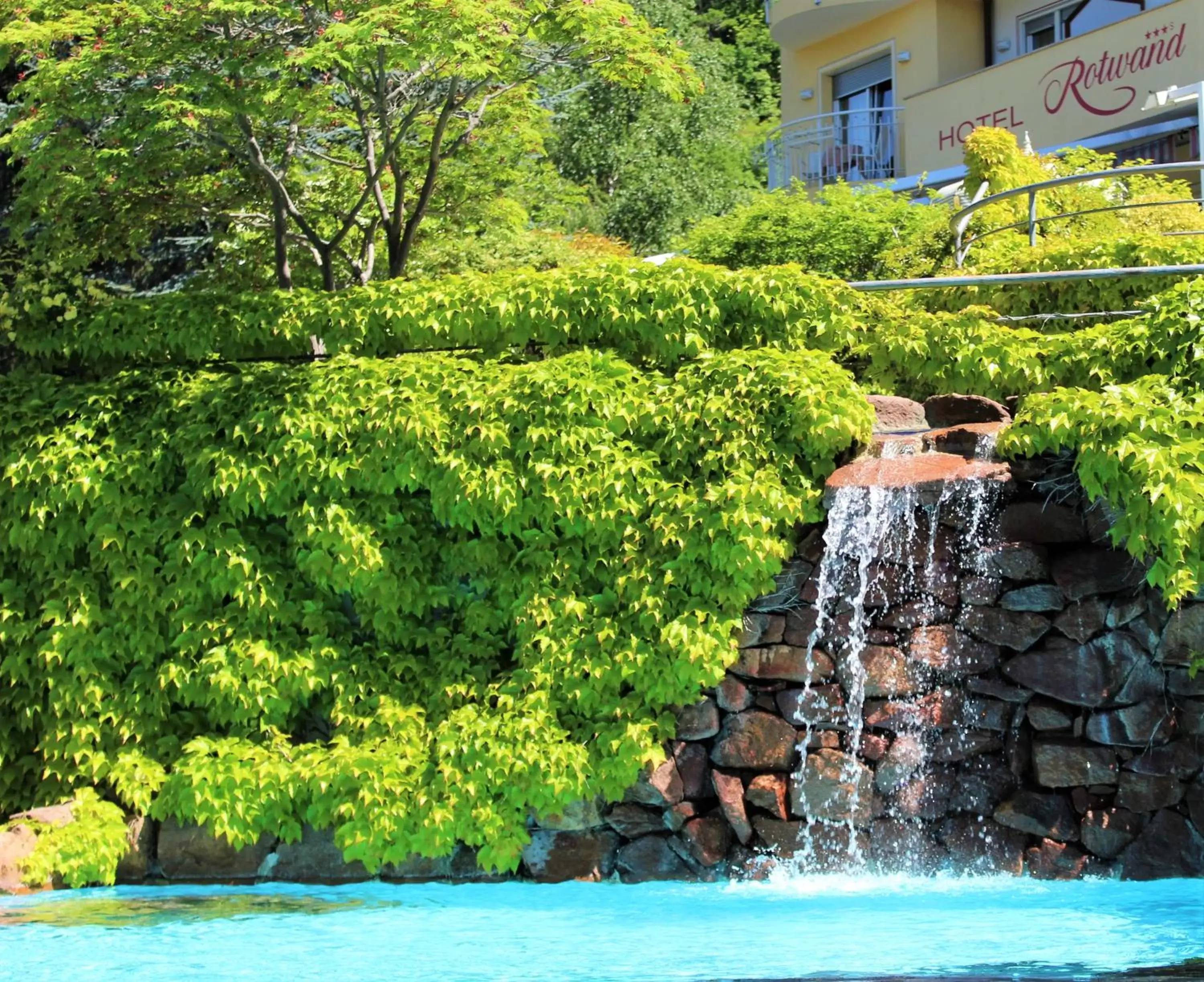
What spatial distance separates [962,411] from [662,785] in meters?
3.36

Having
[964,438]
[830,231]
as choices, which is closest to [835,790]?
[964,438]

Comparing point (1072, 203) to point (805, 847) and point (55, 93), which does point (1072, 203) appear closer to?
point (805, 847)

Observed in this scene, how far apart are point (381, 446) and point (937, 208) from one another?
823 cm

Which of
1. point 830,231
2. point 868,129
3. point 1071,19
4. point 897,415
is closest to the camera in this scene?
point 897,415

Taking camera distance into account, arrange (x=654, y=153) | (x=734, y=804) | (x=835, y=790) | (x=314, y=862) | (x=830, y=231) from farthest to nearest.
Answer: (x=654, y=153), (x=830, y=231), (x=314, y=862), (x=734, y=804), (x=835, y=790)

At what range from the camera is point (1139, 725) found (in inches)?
345

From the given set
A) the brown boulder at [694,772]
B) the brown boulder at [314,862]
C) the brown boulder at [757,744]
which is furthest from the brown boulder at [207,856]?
the brown boulder at [757,744]

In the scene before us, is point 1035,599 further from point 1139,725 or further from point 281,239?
point 281,239

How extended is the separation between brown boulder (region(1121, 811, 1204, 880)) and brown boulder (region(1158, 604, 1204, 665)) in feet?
3.15

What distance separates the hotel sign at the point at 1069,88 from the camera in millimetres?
17047

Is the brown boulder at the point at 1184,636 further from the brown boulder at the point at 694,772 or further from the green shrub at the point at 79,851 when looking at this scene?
the green shrub at the point at 79,851

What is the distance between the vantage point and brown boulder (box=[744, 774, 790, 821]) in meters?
9.35

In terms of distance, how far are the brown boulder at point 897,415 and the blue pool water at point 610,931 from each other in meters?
3.20

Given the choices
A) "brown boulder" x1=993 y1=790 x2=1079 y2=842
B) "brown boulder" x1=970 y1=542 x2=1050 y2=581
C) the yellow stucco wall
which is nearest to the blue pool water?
"brown boulder" x1=993 y1=790 x2=1079 y2=842
